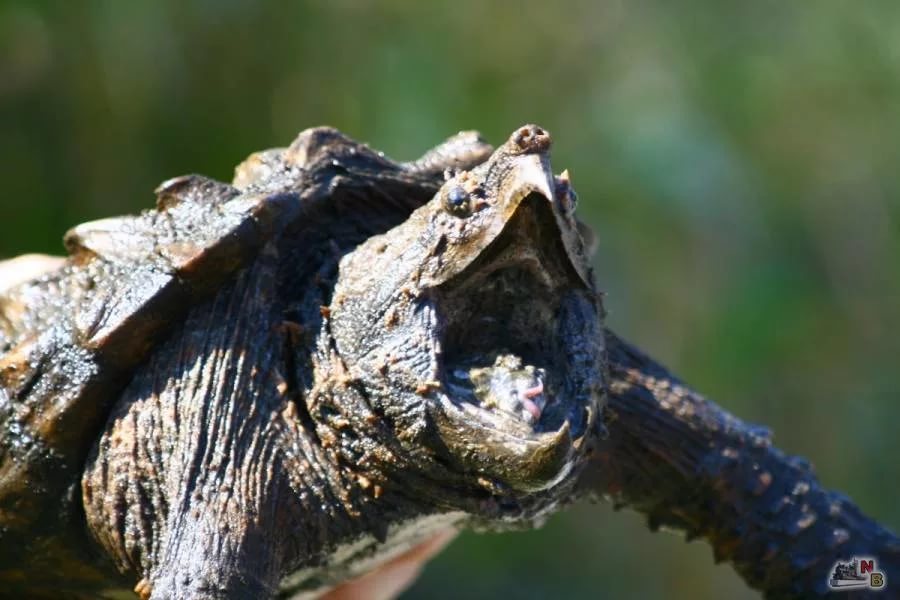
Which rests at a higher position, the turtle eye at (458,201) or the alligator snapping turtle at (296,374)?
the turtle eye at (458,201)

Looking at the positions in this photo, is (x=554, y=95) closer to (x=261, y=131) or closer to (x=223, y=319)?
(x=261, y=131)

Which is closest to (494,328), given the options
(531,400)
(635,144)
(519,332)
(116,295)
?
(519,332)

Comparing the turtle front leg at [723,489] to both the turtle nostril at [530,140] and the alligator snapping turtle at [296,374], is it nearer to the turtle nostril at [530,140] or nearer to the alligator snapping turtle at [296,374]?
the alligator snapping turtle at [296,374]

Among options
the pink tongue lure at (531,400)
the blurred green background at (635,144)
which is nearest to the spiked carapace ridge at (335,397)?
the pink tongue lure at (531,400)

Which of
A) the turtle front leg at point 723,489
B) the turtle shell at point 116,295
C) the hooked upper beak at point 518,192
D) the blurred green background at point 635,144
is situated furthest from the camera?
the blurred green background at point 635,144

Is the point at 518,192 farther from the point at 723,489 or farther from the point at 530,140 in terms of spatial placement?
the point at 723,489

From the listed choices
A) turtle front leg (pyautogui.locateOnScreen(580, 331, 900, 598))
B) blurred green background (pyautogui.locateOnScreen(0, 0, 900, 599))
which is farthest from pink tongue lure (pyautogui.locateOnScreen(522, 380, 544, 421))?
blurred green background (pyautogui.locateOnScreen(0, 0, 900, 599))
